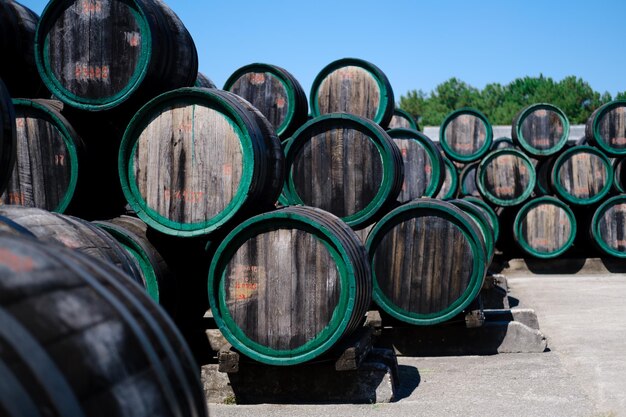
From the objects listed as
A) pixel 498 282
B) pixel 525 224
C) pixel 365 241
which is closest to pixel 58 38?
pixel 365 241

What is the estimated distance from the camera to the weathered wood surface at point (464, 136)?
50.4 feet

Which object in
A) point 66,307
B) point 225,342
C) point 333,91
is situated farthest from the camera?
point 333,91

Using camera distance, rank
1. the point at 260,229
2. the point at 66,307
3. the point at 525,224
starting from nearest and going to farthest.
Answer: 1. the point at 66,307
2. the point at 260,229
3. the point at 525,224

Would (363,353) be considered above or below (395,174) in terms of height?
below

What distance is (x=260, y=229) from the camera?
519 centimetres

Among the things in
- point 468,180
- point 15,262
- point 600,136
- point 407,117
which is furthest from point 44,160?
point 468,180

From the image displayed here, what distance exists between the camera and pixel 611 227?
13.2 metres

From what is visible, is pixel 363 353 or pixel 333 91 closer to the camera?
pixel 363 353

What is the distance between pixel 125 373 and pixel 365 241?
214 inches

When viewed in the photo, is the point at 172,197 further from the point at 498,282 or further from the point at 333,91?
Result: the point at 498,282

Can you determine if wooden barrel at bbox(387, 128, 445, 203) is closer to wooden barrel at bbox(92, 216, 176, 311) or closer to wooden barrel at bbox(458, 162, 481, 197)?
wooden barrel at bbox(458, 162, 481, 197)

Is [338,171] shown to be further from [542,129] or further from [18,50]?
[542,129]

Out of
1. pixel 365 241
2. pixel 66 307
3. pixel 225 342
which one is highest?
Answer: pixel 66 307

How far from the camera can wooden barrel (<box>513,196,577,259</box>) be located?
44.0 ft
